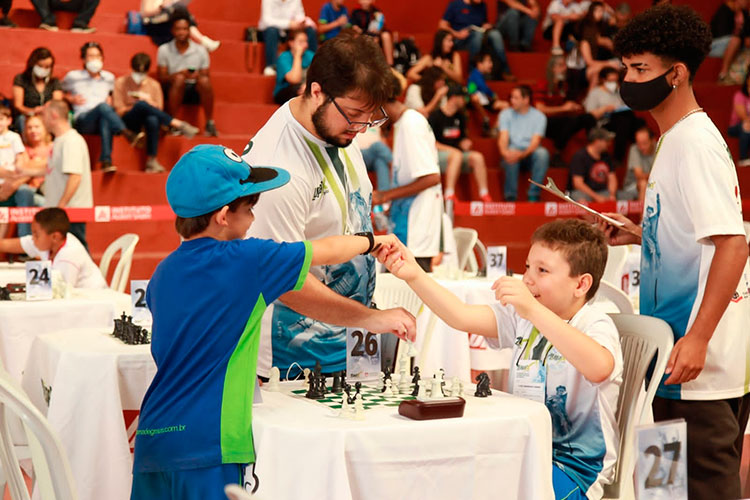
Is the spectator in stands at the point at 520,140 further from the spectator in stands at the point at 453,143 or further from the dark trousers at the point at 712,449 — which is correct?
the dark trousers at the point at 712,449

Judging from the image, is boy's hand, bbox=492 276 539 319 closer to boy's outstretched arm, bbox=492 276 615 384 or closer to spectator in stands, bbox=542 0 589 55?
boy's outstretched arm, bbox=492 276 615 384

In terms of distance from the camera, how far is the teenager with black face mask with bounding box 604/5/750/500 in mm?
2682

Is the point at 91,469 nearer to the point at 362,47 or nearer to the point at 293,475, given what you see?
the point at 293,475

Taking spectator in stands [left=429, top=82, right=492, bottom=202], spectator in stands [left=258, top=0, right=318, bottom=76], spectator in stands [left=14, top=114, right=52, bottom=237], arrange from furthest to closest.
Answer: spectator in stands [left=258, top=0, right=318, bottom=76], spectator in stands [left=429, top=82, right=492, bottom=202], spectator in stands [left=14, top=114, right=52, bottom=237]

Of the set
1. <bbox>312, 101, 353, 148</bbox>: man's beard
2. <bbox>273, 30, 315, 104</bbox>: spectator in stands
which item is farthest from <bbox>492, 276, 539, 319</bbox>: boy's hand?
<bbox>273, 30, 315, 104</bbox>: spectator in stands

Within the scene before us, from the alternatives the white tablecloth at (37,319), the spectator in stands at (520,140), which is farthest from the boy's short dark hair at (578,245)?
the spectator in stands at (520,140)

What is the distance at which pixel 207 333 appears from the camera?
2.30 m

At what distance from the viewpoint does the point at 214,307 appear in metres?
2.31

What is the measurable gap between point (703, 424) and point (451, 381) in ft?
2.40

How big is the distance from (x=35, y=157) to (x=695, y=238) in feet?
23.5

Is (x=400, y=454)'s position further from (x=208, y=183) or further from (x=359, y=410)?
(x=208, y=183)

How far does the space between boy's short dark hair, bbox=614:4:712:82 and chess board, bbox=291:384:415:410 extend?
47.4 inches

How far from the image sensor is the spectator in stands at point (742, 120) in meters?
11.8

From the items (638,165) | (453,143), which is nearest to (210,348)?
(453,143)
